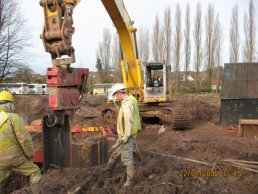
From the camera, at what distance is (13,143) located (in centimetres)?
479

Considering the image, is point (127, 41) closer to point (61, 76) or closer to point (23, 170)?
point (61, 76)

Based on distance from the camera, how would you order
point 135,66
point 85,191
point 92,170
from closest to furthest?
1. point 85,191
2. point 92,170
3. point 135,66

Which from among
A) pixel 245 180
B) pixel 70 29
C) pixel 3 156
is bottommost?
pixel 245 180

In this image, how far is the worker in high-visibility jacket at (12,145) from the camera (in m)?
4.73

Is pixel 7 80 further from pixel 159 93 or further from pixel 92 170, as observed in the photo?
pixel 92 170

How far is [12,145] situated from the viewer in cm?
478

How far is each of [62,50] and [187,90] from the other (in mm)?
30657

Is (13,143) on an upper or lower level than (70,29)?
lower

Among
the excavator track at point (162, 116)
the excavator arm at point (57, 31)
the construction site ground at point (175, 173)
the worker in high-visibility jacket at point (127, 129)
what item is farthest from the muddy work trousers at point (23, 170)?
the excavator track at point (162, 116)

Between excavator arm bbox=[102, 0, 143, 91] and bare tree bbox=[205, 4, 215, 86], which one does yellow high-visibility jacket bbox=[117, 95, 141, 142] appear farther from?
bare tree bbox=[205, 4, 215, 86]

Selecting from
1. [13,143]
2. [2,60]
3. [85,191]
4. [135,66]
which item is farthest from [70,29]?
[2,60]

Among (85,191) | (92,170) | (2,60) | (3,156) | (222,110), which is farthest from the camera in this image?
(2,60)

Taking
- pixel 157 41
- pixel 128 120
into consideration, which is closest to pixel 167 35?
pixel 157 41

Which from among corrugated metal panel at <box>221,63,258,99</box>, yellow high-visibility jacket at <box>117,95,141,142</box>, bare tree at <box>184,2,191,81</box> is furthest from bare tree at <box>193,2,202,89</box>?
yellow high-visibility jacket at <box>117,95,141,142</box>
